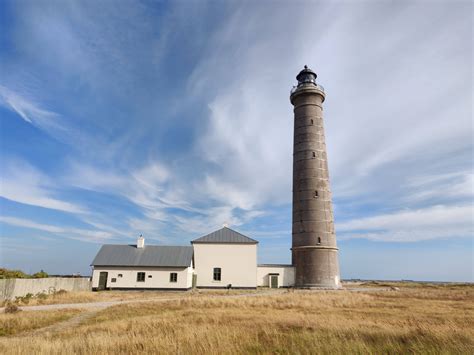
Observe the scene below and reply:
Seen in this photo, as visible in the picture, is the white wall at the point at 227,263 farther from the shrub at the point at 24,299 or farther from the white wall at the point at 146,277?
the shrub at the point at 24,299

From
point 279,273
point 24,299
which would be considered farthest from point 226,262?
point 24,299

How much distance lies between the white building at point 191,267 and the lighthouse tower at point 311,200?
275 cm

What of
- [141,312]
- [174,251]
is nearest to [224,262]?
[174,251]

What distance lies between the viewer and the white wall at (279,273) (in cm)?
3350

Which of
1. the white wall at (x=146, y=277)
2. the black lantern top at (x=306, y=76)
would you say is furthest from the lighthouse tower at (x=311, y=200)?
the white wall at (x=146, y=277)

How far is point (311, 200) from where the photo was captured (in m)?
33.0

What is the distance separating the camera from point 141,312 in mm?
14031

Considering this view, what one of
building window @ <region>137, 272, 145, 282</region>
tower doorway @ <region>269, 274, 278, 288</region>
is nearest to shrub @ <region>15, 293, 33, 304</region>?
building window @ <region>137, 272, 145, 282</region>

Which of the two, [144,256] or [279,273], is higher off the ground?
[144,256]

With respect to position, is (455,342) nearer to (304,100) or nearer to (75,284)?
(75,284)

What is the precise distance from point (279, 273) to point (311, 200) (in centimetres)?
857

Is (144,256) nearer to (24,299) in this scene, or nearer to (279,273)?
(24,299)

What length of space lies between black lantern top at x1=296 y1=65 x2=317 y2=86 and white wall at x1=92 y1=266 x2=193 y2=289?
82.2ft

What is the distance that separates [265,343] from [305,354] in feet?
4.22
